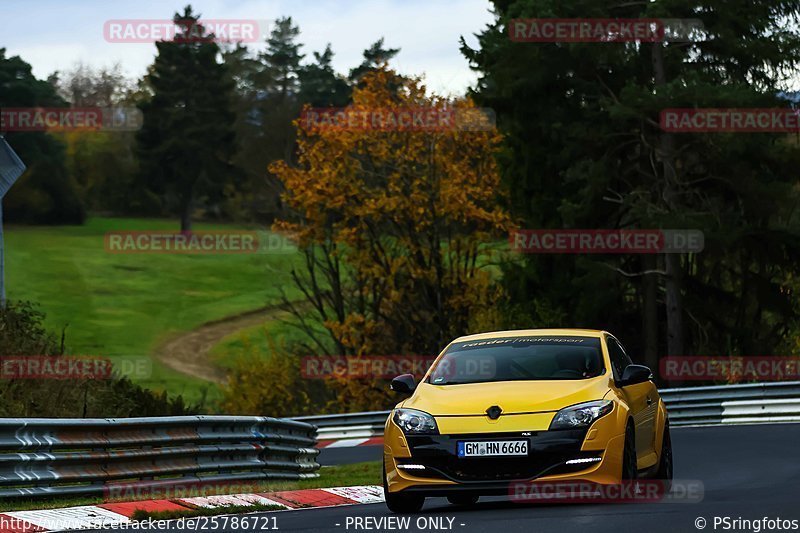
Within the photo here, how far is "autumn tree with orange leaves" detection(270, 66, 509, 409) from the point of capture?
4859cm

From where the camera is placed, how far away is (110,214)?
11812cm

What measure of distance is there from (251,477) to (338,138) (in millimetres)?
33129

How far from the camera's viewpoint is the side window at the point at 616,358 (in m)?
13.4

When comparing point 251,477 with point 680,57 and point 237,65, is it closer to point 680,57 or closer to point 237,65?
point 680,57

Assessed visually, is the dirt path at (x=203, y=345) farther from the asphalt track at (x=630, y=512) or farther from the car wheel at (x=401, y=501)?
the car wheel at (x=401, y=501)

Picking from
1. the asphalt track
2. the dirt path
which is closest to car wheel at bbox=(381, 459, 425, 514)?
the asphalt track

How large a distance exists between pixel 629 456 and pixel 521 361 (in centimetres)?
146

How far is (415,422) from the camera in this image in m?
12.4

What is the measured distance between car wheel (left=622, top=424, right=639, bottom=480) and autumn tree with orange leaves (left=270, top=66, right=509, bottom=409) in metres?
35.4

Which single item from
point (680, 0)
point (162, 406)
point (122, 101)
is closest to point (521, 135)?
point (680, 0)

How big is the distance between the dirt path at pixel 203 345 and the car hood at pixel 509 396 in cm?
5961

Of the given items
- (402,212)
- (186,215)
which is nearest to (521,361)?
(402,212)

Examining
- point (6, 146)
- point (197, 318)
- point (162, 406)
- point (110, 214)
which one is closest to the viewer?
point (6, 146)

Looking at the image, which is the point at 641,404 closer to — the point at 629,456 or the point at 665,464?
the point at 629,456
